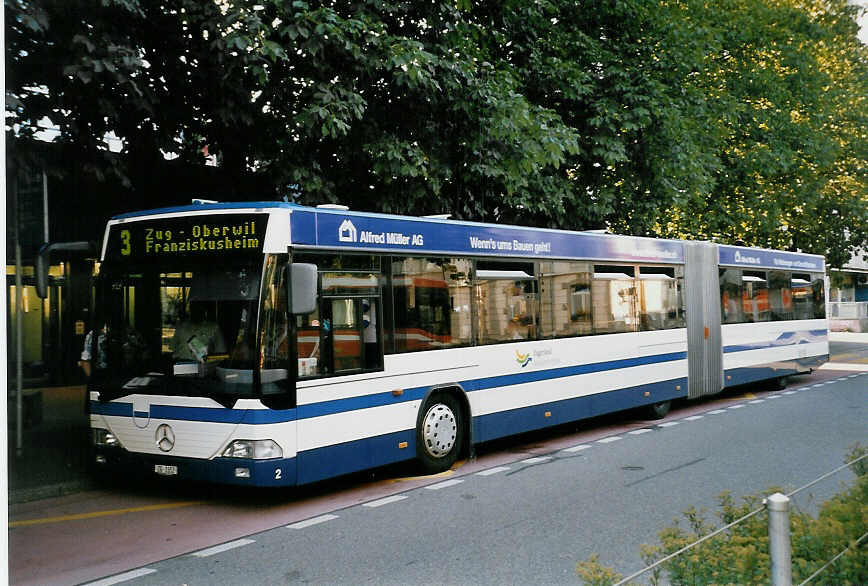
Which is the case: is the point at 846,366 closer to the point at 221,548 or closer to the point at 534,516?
the point at 534,516

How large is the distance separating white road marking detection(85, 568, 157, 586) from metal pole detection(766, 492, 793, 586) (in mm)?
4685

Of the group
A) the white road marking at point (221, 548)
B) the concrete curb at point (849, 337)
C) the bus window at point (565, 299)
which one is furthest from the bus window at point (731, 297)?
the concrete curb at point (849, 337)

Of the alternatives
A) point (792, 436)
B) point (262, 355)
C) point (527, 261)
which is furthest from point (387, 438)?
point (792, 436)

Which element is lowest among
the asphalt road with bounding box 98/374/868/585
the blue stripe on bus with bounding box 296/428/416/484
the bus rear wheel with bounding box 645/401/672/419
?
the asphalt road with bounding box 98/374/868/585

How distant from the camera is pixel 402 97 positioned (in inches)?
487

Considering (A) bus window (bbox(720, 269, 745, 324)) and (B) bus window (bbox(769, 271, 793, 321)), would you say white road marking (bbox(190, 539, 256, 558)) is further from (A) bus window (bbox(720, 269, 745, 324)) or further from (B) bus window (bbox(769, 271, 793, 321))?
(B) bus window (bbox(769, 271, 793, 321))

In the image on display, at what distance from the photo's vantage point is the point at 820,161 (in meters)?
25.9

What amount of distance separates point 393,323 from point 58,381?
13.0m

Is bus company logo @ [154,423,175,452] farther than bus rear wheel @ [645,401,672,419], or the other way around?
bus rear wheel @ [645,401,672,419]

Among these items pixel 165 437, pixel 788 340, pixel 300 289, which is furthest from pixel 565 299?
pixel 788 340

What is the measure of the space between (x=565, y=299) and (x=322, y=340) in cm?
497

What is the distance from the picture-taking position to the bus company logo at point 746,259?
A: 18.1 metres

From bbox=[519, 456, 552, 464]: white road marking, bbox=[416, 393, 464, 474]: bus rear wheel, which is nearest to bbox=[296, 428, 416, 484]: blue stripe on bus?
bbox=[416, 393, 464, 474]: bus rear wheel

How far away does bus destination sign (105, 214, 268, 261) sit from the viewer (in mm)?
8328
